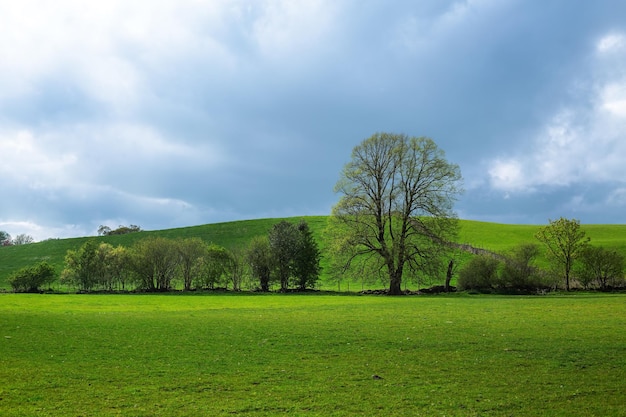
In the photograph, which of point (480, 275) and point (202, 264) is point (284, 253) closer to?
point (202, 264)

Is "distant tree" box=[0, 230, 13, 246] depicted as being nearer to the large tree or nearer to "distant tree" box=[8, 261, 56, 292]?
"distant tree" box=[8, 261, 56, 292]

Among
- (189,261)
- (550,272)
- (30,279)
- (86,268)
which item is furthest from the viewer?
(30,279)

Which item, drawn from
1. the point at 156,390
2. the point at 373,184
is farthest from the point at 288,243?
the point at 156,390

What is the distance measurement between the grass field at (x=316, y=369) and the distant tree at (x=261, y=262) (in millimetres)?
45078

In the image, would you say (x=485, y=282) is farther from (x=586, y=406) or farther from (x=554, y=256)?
(x=586, y=406)

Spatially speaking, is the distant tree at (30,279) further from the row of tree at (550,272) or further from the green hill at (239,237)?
the row of tree at (550,272)

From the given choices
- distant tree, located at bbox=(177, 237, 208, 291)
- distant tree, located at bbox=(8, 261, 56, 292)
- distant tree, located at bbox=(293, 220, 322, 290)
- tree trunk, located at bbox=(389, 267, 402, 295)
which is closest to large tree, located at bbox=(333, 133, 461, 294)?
tree trunk, located at bbox=(389, 267, 402, 295)

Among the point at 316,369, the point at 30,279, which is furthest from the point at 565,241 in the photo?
the point at 30,279

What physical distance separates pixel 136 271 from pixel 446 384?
65030 mm

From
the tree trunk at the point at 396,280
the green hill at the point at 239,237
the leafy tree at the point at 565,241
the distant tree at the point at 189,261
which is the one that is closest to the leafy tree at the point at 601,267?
the leafy tree at the point at 565,241

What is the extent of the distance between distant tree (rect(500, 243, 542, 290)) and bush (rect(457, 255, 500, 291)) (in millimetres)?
1381

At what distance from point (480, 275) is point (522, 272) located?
204 inches

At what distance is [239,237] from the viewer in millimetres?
110938

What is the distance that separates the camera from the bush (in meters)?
52.8
